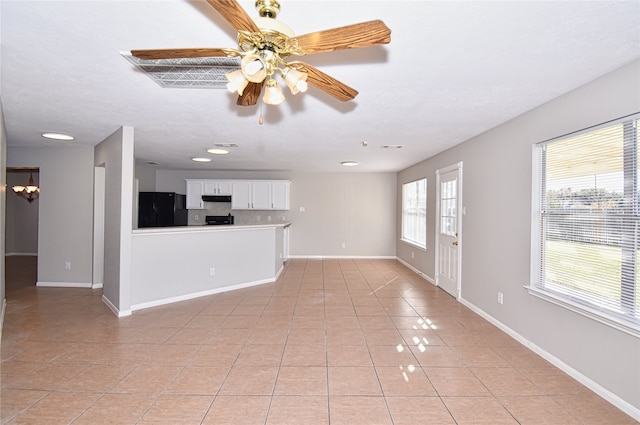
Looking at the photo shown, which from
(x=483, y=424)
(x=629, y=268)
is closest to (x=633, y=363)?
(x=629, y=268)

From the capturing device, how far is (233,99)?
2807mm

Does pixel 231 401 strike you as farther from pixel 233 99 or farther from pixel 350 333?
pixel 233 99

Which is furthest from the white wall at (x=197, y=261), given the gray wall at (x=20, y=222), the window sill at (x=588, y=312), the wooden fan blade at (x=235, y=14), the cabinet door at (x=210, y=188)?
the gray wall at (x=20, y=222)

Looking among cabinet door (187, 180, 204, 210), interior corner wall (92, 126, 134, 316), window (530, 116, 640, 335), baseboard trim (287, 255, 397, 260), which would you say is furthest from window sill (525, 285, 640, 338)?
cabinet door (187, 180, 204, 210)

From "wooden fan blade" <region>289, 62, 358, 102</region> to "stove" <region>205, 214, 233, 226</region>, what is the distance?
250 inches

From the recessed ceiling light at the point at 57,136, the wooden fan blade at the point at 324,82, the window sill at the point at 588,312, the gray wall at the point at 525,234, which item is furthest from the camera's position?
the recessed ceiling light at the point at 57,136

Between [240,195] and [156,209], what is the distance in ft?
6.28

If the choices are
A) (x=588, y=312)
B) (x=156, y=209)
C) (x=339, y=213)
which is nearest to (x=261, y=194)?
(x=339, y=213)

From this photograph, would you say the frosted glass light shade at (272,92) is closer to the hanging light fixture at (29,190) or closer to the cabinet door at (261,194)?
the cabinet door at (261,194)

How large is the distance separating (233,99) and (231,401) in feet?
8.24

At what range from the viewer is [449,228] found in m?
4.82

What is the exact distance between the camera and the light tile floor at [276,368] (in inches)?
77.5

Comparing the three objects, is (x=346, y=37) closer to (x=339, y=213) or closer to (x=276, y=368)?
(x=276, y=368)

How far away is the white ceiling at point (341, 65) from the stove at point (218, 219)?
3.75 m
